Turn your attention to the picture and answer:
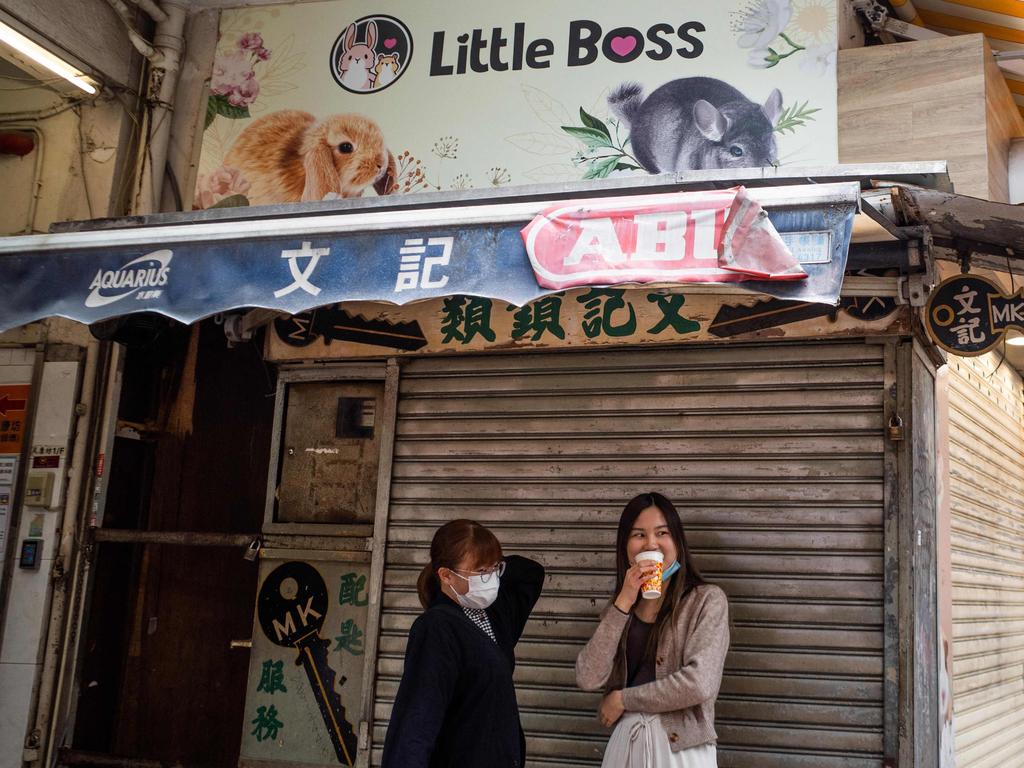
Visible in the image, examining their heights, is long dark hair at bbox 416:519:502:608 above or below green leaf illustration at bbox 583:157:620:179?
below

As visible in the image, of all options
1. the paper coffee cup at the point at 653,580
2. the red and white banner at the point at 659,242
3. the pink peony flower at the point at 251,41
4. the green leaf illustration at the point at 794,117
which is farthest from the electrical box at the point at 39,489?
the green leaf illustration at the point at 794,117

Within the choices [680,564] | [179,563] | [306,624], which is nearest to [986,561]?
[680,564]

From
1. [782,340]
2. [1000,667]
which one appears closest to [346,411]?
[782,340]

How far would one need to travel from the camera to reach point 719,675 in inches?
169

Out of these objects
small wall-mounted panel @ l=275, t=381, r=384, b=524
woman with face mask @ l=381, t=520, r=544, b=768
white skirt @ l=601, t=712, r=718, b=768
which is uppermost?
small wall-mounted panel @ l=275, t=381, r=384, b=524

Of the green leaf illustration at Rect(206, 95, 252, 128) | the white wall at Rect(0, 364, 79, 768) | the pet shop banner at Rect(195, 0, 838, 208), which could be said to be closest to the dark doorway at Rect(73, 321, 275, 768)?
the white wall at Rect(0, 364, 79, 768)

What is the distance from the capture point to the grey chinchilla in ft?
18.2

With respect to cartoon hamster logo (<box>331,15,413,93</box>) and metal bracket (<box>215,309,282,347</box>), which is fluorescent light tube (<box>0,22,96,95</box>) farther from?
metal bracket (<box>215,309,282,347</box>)

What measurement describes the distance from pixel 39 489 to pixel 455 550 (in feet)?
11.9

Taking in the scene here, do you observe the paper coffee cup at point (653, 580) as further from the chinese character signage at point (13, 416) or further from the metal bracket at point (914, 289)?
the chinese character signage at point (13, 416)

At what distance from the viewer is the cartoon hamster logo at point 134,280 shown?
488 centimetres

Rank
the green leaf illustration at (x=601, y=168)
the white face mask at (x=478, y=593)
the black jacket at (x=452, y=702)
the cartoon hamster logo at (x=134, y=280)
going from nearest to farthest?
the black jacket at (x=452, y=702)
the white face mask at (x=478, y=593)
the cartoon hamster logo at (x=134, y=280)
the green leaf illustration at (x=601, y=168)

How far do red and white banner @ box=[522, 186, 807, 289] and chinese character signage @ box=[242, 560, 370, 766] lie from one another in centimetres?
258

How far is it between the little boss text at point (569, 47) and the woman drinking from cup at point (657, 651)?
107 inches
